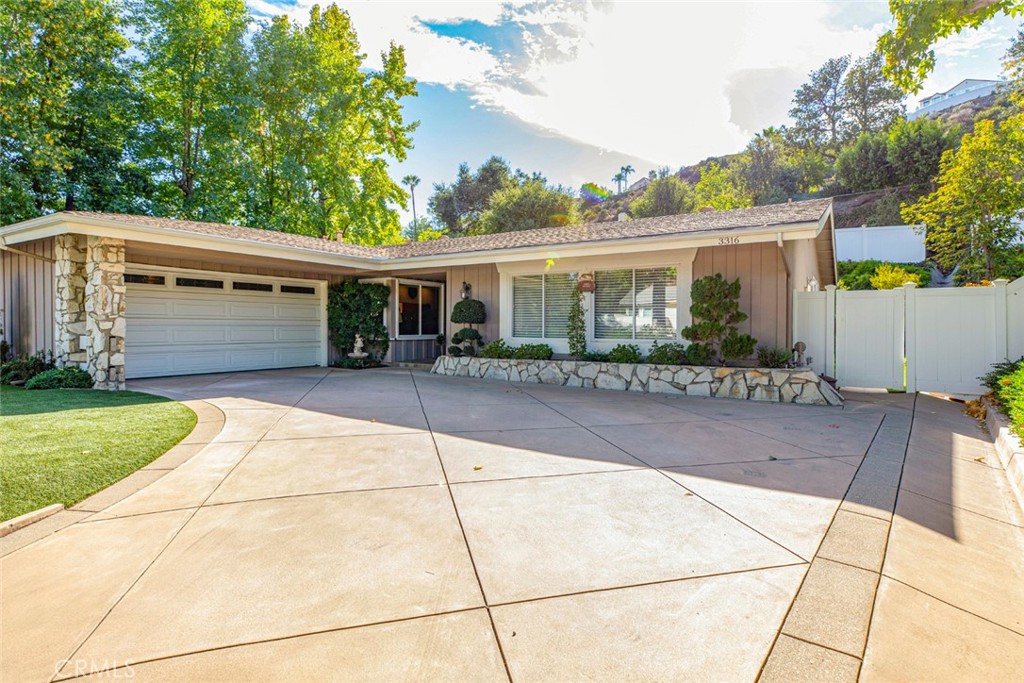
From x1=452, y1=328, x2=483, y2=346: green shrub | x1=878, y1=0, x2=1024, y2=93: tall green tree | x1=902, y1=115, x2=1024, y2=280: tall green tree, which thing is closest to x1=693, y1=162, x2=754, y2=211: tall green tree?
x1=902, y1=115, x2=1024, y2=280: tall green tree

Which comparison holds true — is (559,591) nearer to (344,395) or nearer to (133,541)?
(133,541)

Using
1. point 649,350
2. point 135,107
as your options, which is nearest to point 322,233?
point 135,107

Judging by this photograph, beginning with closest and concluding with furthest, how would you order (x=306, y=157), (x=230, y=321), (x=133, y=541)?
→ 1. (x=133, y=541)
2. (x=230, y=321)
3. (x=306, y=157)

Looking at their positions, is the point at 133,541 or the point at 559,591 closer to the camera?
the point at 559,591

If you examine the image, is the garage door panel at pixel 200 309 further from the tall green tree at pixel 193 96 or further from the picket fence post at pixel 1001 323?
the picket fence post at pixel 1001 323

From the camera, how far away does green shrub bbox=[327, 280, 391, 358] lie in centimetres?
1233

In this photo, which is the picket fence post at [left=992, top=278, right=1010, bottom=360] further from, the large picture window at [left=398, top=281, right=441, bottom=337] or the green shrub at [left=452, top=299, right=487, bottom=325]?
the large picture window at [left=398, top=281, right=441, bottom=337]

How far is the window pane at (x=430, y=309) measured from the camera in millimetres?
13641

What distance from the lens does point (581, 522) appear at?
2988mm

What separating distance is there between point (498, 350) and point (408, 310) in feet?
12.7

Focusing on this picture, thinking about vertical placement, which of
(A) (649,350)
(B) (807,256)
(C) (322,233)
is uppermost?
(C) (322,233)

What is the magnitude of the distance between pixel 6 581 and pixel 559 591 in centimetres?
263

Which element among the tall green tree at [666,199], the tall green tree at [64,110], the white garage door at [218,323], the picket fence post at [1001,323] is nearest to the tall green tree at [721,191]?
the tall green tree at [666,199]

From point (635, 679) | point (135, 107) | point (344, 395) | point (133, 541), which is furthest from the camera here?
point (135, 107)
